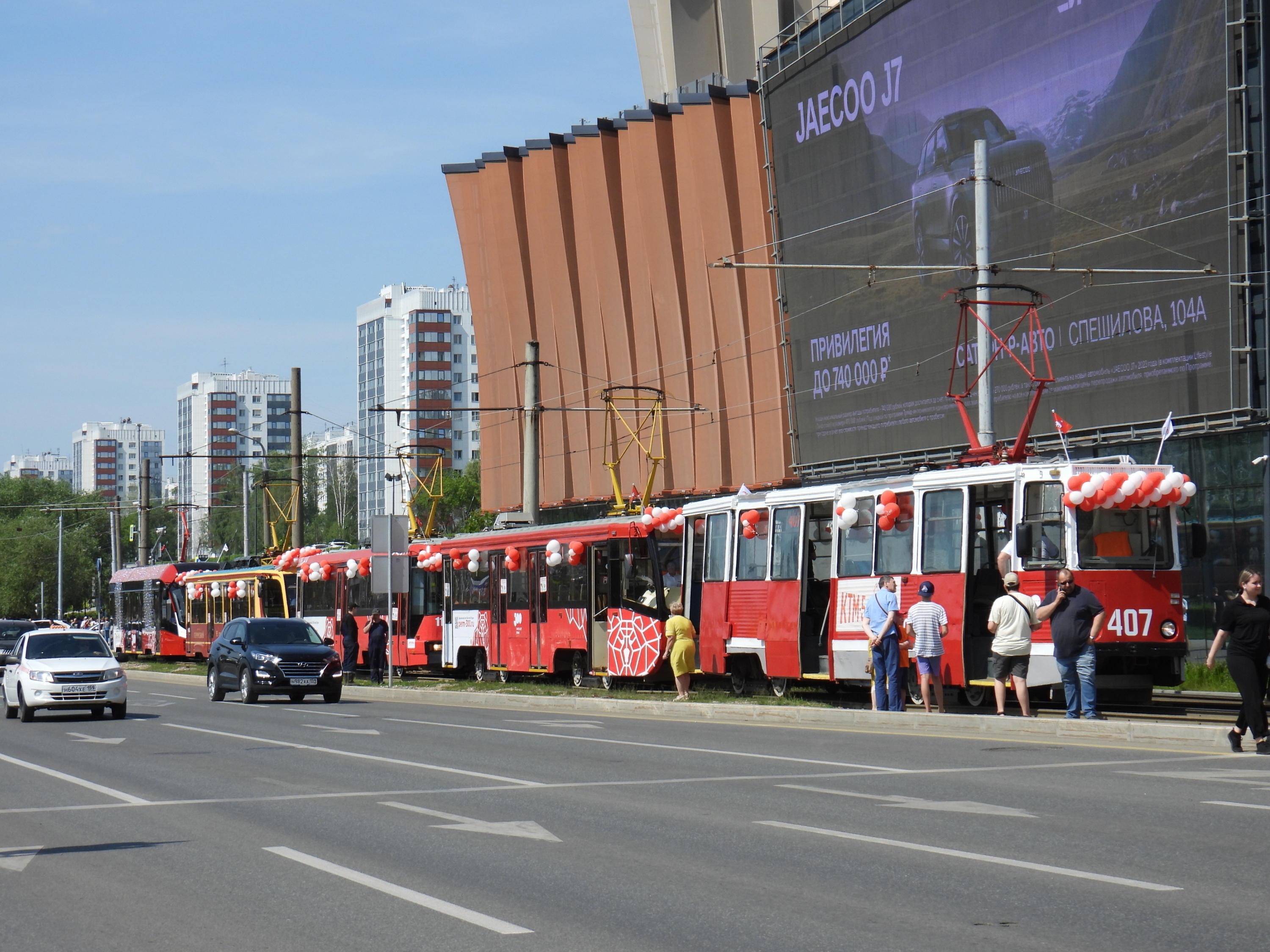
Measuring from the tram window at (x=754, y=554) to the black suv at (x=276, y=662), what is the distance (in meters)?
8.39

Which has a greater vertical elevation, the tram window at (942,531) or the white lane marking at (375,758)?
the tram window at (942,531)

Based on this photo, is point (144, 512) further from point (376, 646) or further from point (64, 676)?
point (64, 676)

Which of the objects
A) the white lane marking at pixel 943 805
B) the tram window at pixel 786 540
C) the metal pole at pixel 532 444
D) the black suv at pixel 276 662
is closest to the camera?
the white lane marking at pixel 943 805

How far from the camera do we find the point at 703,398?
57.8 metres

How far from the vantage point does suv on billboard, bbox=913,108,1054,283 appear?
113 ft

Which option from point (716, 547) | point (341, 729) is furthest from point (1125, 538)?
point (341, 729)

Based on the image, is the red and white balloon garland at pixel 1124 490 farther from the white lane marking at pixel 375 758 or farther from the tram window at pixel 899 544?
the white lane marking at pixel 375 758

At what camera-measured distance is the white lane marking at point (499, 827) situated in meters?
11.1

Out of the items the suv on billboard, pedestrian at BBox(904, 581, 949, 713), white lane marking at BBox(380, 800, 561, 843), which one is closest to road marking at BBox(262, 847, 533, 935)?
white lane marking at BBox(380, 800, 561, 843)

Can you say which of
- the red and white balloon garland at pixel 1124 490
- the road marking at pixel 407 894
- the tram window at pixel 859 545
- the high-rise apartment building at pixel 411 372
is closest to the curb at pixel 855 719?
the tram window at pixel 859 545

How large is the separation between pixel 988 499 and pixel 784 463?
3190 centimetres

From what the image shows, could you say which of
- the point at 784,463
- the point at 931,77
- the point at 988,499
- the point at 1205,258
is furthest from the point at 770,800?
the point at 784,463

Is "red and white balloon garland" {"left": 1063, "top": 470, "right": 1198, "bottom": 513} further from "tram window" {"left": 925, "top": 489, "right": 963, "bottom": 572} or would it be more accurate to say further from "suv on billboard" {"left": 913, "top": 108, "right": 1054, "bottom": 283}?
"suv on billboard" {"left": 913, "top": 108, "right": 1054, "bottom": 283}

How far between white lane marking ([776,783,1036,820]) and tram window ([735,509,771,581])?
13235mm
